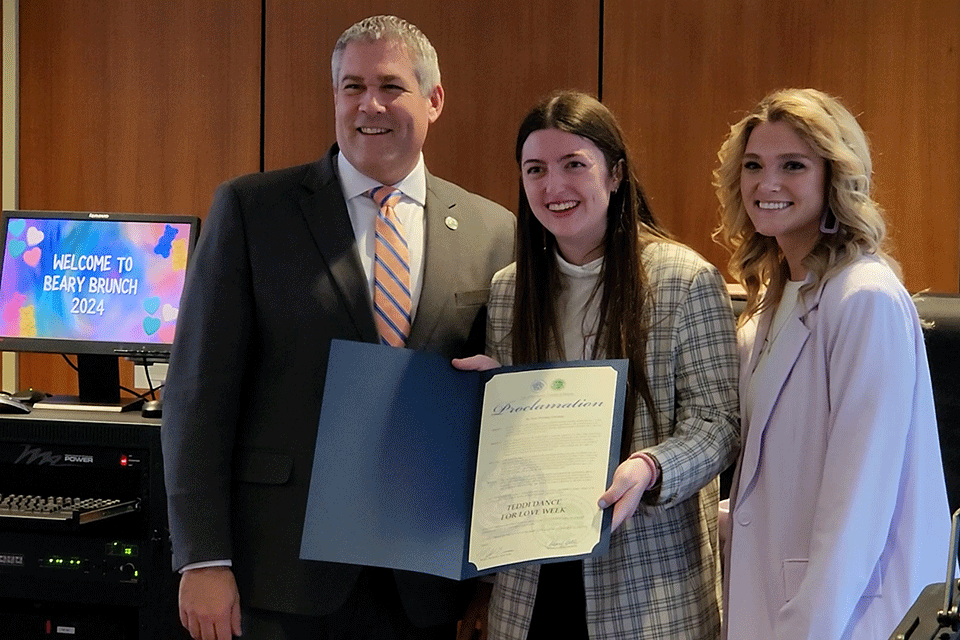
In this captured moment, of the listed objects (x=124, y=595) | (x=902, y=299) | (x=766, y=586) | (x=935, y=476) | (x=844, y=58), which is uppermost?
(x=844, y=58)

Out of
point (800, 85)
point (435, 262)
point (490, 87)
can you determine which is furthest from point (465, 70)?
point (435, 262)

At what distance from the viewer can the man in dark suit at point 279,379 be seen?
188 centimetres

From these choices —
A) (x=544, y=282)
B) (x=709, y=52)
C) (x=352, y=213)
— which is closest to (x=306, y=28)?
(x=709, y=52)

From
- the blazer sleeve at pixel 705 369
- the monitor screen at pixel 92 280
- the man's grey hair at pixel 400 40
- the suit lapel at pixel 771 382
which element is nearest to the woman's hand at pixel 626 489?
the blazer sleeve at pixel 705 369

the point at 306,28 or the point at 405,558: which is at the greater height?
the point at 306,28

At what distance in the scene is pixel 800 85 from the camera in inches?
126

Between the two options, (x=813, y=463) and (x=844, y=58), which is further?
(x=844, y=58)

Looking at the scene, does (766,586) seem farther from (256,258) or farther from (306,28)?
(306,28)

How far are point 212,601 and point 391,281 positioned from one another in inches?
26.2

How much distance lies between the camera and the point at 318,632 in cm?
191

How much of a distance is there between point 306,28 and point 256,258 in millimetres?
1685

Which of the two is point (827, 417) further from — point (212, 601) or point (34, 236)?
point (34, 236)

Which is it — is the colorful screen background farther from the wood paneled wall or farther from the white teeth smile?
the white teeth smile

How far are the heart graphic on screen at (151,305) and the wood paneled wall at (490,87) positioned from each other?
754 mm
